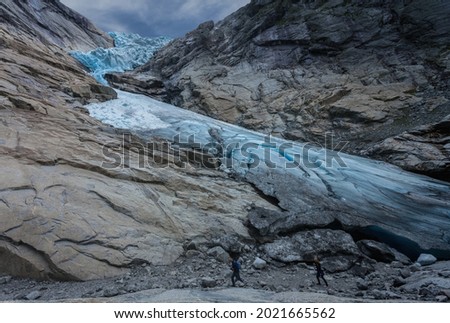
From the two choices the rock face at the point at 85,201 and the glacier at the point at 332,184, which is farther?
the glacier at the point at 332,184

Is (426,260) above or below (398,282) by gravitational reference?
above

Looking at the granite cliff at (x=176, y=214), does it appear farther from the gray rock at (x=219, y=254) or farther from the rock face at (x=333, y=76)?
the rock face at (x=333, y=76)

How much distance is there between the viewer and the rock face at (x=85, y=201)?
806cm

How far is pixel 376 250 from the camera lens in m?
10.1

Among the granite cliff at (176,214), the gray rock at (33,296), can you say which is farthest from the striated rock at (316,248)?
the gray rock at (33,296)

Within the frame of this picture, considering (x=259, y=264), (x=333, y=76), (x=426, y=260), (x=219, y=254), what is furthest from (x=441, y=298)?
(x=333, y=76)

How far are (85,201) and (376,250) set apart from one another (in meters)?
9.68

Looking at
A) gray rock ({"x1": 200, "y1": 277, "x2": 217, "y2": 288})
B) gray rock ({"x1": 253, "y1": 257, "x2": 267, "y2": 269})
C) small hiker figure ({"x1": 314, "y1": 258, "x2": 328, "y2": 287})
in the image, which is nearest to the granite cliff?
gray rock ({"x1": 200, "y1": 277, "x2": 217, "y2": 288})

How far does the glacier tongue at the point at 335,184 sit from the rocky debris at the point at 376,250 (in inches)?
27.8

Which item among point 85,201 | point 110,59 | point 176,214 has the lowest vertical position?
point 176,214

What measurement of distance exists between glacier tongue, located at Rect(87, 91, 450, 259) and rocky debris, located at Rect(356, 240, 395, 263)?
2.31ft

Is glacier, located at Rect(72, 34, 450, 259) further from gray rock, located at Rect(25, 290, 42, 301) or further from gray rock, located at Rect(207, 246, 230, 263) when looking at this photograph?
gray rock, located at Rect(25, 290, 42, 301)

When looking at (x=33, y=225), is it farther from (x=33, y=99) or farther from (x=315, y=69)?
(x=315, y=69)

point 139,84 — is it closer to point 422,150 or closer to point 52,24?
point 52,24
